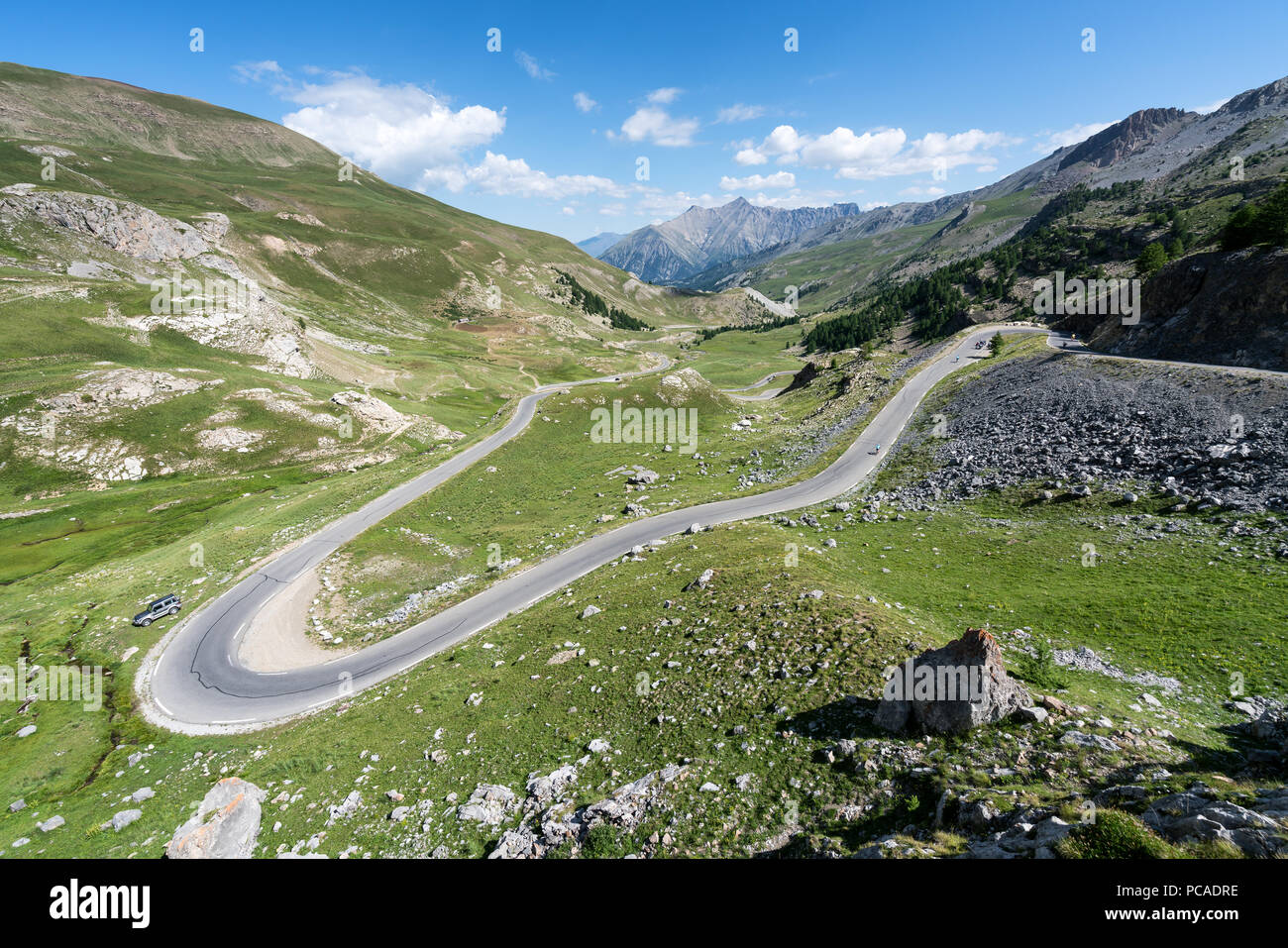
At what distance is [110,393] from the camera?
65000mm

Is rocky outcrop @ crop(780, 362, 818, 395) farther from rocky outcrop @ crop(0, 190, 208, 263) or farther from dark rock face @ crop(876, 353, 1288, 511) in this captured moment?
rocky outcrop @ crop(0, 190, 208, 263)

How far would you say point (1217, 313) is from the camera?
1854 inches

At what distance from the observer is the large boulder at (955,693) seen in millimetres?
13898

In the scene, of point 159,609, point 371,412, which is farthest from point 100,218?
point 159,609

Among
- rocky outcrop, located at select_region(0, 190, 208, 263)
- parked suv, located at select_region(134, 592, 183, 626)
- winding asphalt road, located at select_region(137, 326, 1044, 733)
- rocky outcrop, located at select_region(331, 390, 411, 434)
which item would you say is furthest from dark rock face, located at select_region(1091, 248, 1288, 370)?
rocky outcrop, located at select_region(0, 190, 208, 263)

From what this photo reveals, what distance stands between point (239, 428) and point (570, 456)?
161ft

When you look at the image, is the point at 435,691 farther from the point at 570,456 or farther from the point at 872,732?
the point at 570,456

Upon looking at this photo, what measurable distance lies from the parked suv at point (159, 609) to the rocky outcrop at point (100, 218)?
5102 inches

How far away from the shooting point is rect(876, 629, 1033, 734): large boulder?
13.9m

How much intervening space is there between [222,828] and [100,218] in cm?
16417

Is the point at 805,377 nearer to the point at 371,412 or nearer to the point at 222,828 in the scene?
the point at 371,412

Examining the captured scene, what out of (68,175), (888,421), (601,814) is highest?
(68,175)

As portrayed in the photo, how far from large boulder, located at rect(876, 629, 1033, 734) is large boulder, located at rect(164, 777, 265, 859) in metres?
22.3
